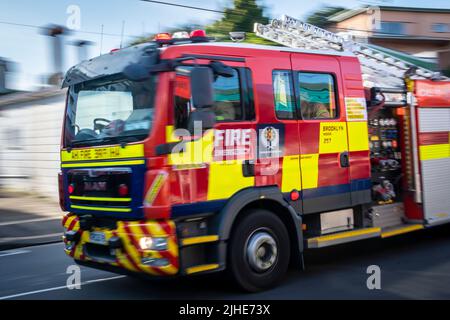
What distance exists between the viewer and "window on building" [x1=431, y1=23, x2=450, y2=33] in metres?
33.6

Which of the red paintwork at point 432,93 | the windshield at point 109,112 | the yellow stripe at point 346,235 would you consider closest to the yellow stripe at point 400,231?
the yellow stripe at point 346,235

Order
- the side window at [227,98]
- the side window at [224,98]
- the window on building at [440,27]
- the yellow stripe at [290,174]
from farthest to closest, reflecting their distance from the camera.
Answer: the window on building at [440,27], the yellow stripe at [290,174], the side window at [227,98], the side window at [224,98]

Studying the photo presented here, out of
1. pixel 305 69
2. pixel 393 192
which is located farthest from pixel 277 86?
pixel 393 192

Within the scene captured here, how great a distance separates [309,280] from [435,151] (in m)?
3.23

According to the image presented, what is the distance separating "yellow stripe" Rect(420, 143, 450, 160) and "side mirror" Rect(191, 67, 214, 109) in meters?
4.20

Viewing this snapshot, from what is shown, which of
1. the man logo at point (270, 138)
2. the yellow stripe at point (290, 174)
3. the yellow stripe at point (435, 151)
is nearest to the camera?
the man logo at point (270, 138)

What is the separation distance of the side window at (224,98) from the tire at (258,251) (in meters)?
1.10

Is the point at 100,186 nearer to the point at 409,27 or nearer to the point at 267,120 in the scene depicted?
the point at 267,120

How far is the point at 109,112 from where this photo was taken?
18.4 feet

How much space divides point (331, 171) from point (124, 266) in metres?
2.79

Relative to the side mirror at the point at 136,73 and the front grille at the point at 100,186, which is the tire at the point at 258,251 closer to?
the front grille at the point at 100,186

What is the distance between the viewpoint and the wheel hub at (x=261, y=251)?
564 cm

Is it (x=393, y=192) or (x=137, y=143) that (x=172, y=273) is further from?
(x=393, y=192)

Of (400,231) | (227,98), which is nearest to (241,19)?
(400,231)
